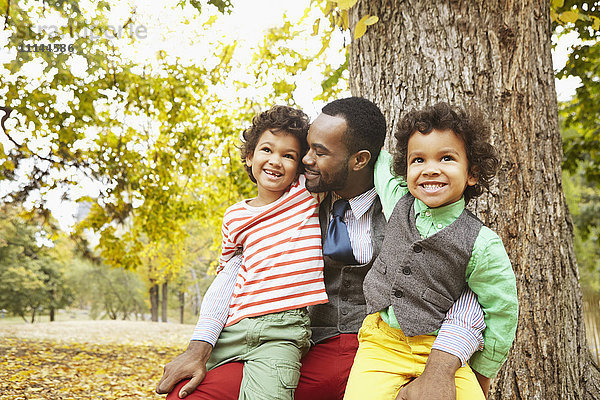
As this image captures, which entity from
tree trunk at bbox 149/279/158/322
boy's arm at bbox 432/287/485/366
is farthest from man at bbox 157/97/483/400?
tree trunk at bbox 149/279/158/322

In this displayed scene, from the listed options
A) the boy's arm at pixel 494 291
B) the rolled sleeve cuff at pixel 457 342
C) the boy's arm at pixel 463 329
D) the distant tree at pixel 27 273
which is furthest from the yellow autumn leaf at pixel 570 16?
the distant tree at pixel 27 273

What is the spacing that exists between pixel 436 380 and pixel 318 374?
0.55m

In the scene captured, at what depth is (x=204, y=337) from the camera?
6.48ft

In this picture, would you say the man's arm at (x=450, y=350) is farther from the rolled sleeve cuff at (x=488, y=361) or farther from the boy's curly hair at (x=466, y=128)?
the boy's curly hair at (x=466, y=128)

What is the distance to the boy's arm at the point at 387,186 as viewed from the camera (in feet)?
6.44

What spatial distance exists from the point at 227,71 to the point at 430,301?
27.9 ft

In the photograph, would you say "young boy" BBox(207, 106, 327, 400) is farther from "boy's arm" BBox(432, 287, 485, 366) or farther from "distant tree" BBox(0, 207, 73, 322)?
"distant tree" BBox(0, 207, 73, 322)

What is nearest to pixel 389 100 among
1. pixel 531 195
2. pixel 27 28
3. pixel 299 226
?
pixel 531 195

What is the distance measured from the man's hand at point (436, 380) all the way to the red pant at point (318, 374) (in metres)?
0.39

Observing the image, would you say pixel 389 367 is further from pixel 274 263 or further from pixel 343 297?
pixel 274 263

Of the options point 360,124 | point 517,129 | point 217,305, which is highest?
point 517,129

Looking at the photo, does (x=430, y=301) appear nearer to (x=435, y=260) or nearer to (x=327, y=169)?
(x=435, y=260)

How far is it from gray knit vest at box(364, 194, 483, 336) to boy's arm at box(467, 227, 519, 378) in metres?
0.04

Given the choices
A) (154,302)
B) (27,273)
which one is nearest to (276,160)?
(27,273)
